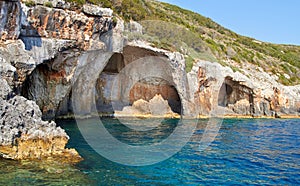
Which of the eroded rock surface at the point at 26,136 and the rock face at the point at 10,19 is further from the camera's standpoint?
the rock face at the point at 10,19

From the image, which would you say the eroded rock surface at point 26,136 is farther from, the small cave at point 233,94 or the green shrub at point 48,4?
the small cave at point 233,94

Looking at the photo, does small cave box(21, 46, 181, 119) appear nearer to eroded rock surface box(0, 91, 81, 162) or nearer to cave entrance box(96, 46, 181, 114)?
cave entrance box(96, 46, 181, 114)

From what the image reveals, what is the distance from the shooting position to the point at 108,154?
12344mm

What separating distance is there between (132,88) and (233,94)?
1139 centimetres

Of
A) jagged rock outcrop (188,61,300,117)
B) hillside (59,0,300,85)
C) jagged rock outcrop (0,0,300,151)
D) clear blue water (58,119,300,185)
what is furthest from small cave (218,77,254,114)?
clear blue water (58,119,300,185)

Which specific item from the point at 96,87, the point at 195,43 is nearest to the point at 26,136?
the point at 96,87

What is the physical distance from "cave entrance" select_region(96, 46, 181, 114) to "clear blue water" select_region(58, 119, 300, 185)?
33.2ft

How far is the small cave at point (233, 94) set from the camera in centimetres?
3062

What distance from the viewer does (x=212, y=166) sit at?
1131 cm

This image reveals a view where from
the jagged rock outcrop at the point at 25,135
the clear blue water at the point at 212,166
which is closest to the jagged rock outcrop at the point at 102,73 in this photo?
the jagged rock outcrop at the point at 25,135

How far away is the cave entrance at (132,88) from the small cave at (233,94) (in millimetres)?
5686

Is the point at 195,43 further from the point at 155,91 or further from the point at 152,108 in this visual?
the point at 152,108

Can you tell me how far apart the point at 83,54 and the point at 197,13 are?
45.1 meters

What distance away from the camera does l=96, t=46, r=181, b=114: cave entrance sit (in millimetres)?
26969
